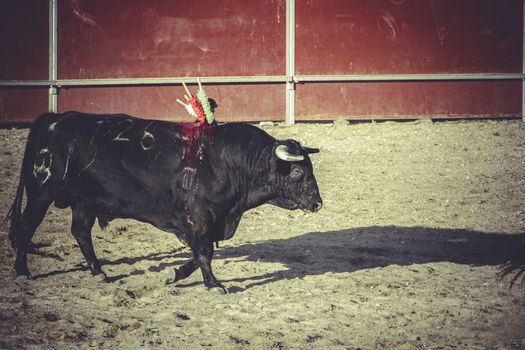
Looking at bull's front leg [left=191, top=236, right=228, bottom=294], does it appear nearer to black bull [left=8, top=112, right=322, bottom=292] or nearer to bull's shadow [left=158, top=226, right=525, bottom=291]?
black bull [left=8, top=112, right=322, bottom=292]

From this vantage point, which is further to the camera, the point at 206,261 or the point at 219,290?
the point at 206,261

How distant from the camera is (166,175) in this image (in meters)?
6.51

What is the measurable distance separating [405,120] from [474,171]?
3.46 meters

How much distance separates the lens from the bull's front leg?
247 inches

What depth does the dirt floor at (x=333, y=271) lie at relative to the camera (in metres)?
→ 5.23

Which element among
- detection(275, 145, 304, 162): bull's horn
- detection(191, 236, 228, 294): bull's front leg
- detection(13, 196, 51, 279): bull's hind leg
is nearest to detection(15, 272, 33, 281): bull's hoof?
detection(13, 196, 51, 279): bull's hind leg

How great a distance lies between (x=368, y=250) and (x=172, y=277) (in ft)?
7.78

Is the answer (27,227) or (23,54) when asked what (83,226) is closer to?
(27,227)

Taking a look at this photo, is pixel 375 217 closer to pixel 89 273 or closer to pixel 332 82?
pixel 89 273

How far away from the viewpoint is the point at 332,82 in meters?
14.1

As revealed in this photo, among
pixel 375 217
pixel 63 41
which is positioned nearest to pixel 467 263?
pixel 375 217

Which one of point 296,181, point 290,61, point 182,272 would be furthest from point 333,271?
point 290,61

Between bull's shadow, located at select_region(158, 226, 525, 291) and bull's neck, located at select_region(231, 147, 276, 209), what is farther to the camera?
bull's shadow, located at select_region(158, 226, 525, 291)

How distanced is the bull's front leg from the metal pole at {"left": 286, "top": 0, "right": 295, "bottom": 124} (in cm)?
776
